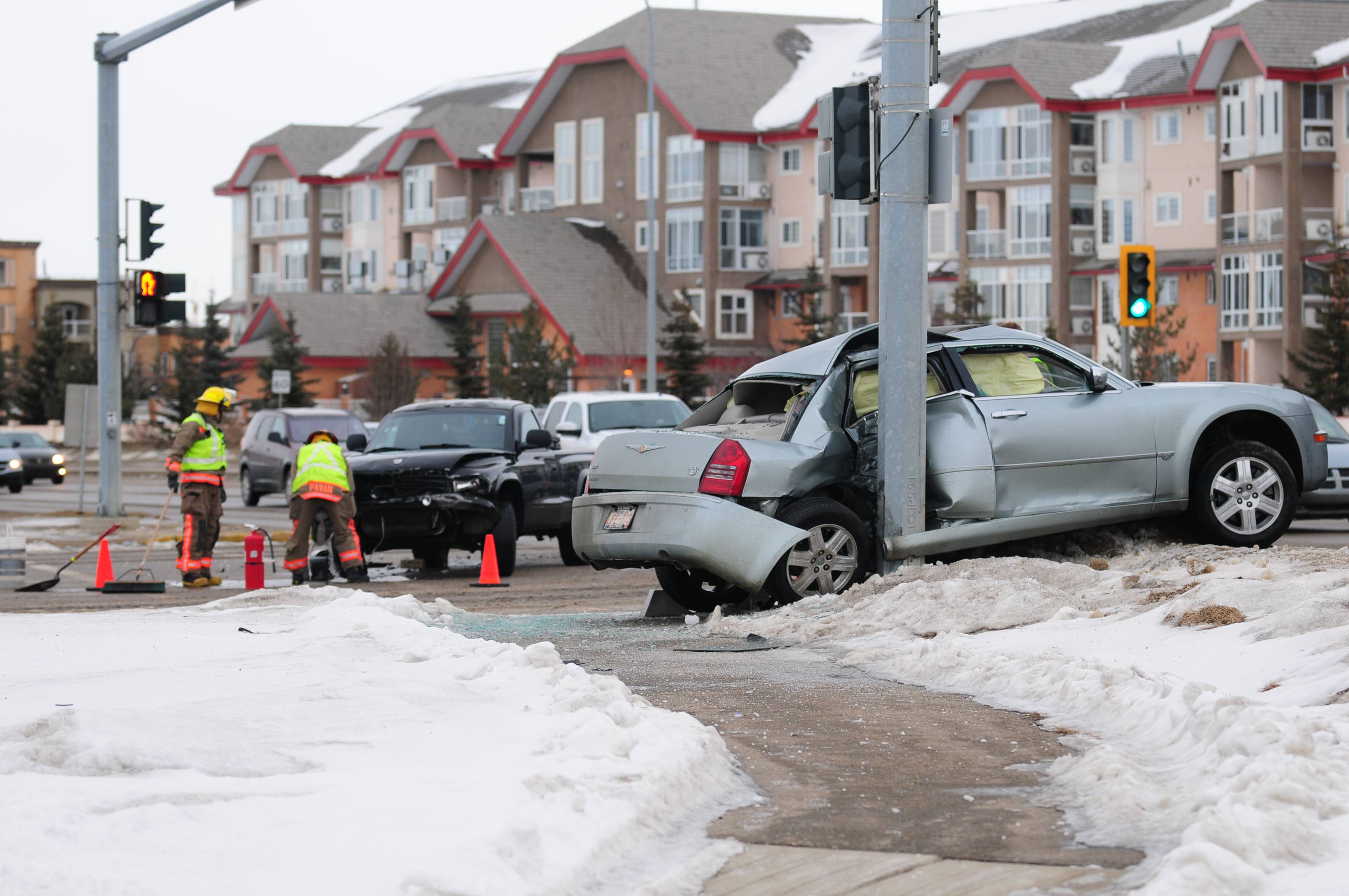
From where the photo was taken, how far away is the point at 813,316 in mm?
64812

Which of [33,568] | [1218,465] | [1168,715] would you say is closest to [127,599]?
[33,568]

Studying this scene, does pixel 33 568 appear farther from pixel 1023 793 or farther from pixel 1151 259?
pixel 1023 793

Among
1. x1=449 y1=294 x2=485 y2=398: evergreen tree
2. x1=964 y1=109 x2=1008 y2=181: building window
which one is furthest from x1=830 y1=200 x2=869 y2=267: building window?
x1=449 y1=294 x2=485 y2=398: evergreen tree

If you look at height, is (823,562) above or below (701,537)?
below

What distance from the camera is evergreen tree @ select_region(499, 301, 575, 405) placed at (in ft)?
195

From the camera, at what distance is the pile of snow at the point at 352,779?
17.1 ft

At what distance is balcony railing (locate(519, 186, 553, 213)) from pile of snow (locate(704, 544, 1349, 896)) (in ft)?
229

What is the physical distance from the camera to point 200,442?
57.7ft

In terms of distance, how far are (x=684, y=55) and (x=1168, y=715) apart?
69.8 meters

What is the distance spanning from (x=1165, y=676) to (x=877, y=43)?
6842cm

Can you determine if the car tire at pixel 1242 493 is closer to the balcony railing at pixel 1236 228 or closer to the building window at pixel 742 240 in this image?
the balcony railing at pixel 1236 228

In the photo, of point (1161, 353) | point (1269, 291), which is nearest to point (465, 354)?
point (1161, 353)

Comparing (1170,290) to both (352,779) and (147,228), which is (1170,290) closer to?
(147,228)

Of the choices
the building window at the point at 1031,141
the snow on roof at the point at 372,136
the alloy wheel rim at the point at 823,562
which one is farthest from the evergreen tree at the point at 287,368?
the alloy wheel rim at the point at 823,562
